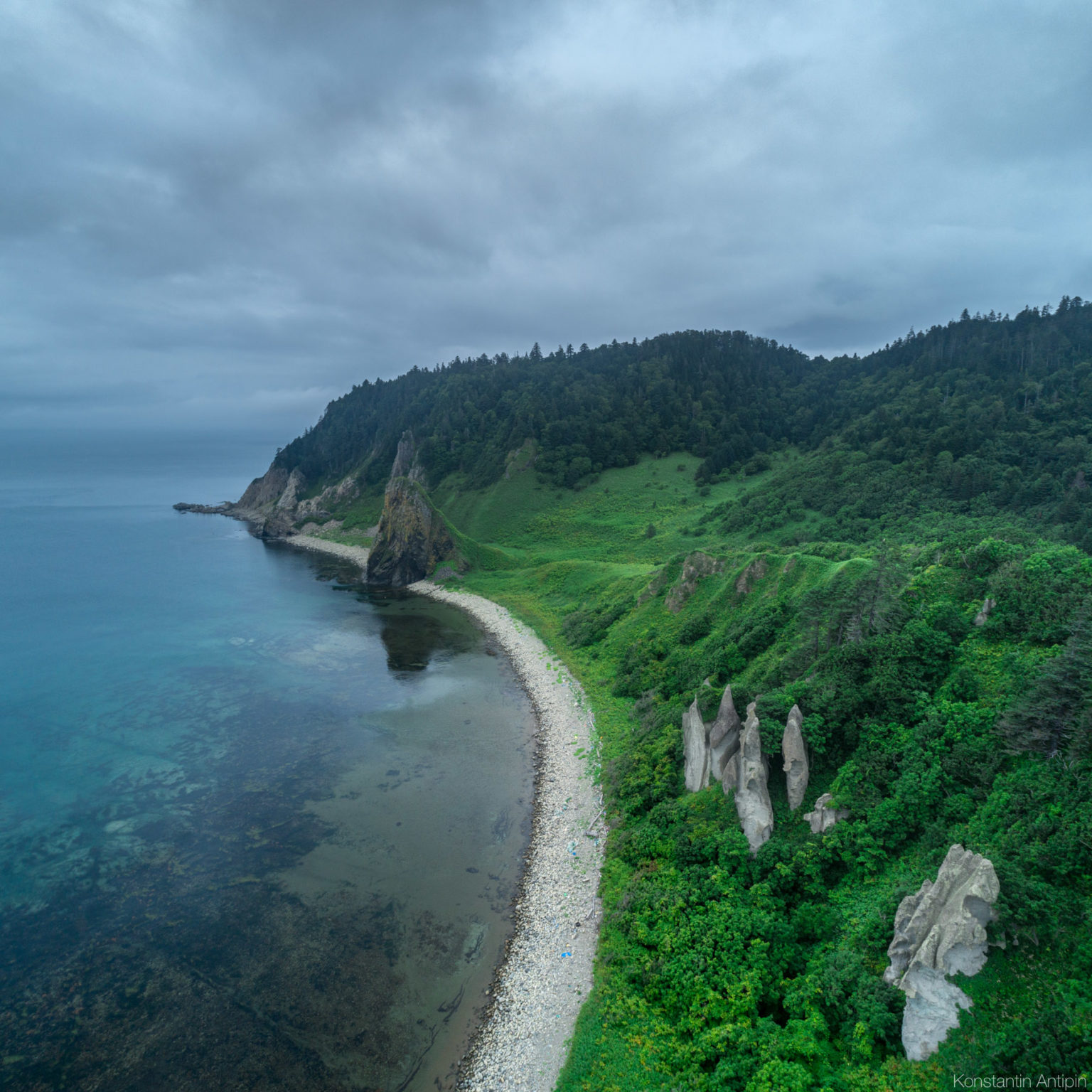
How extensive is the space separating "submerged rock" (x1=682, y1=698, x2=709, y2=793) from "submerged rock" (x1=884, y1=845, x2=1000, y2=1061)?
35.6 feet

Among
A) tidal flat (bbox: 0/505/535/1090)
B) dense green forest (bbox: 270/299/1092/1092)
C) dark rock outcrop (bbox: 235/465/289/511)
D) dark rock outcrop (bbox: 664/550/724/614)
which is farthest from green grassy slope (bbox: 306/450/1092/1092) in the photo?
dark rock outcrop (bbox: 235/465/289/511)

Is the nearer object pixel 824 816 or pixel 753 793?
Result: pixel 824 816

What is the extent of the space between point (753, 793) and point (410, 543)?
80.1m

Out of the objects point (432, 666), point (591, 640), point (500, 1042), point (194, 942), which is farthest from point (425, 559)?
point (500, 1042)

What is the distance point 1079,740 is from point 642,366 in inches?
6392

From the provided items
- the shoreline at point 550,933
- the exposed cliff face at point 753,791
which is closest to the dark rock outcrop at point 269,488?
the shoreline at point 550,933

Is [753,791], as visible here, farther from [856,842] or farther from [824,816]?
[856,842]

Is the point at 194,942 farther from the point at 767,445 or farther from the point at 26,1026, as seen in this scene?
the point at 767,445

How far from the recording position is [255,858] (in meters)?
27.9

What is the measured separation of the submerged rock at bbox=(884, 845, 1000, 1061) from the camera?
12.9 meters

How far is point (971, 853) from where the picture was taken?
1364 centimetres

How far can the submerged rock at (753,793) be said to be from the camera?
20.9 metres

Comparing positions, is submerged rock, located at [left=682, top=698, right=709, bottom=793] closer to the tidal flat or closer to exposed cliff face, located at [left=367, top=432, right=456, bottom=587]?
the tidal flat

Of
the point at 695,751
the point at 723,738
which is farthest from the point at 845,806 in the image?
the point at 695,751
